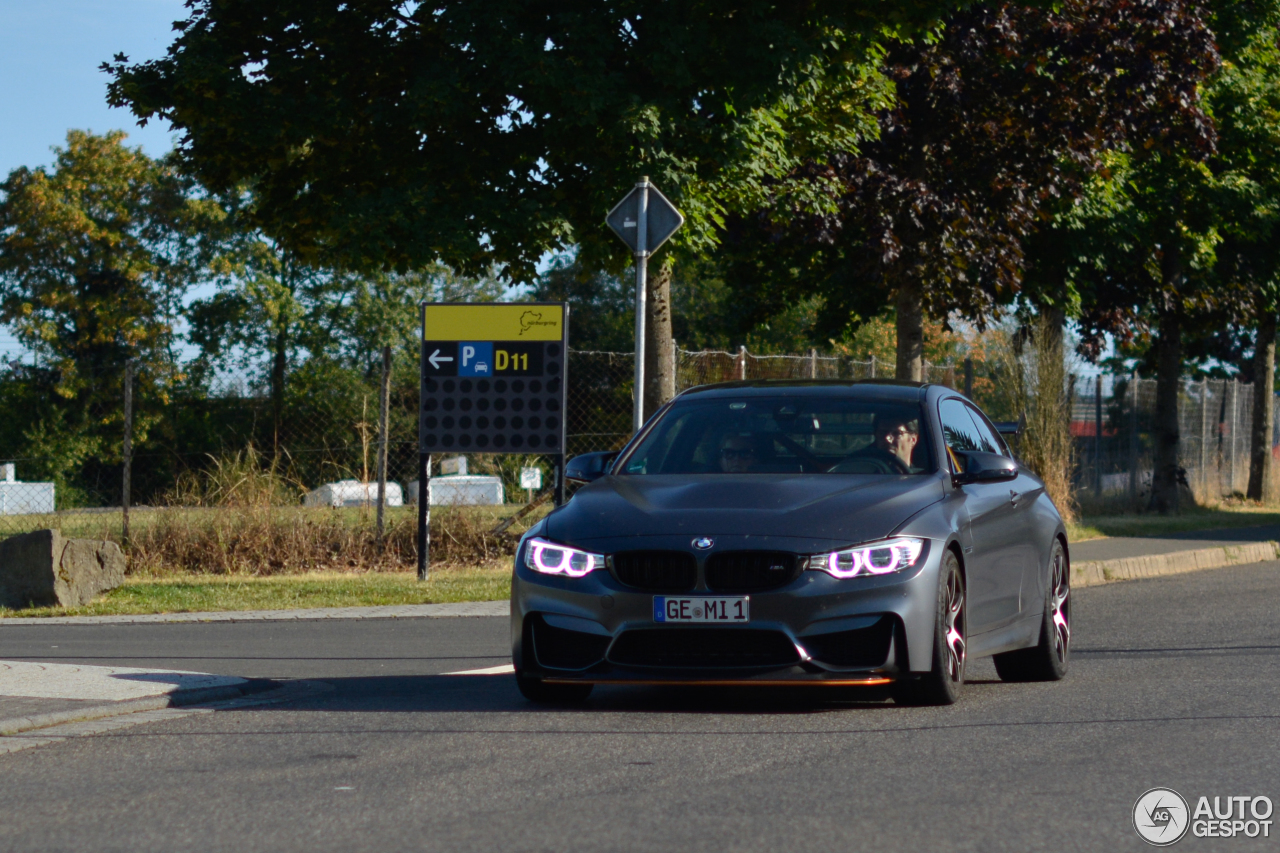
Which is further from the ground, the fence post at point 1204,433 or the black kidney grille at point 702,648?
the fence post at point 1204,433

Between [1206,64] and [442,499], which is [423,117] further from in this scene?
[1206,64]

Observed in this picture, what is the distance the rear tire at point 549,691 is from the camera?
24.5ft

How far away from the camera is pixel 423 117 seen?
16234mm

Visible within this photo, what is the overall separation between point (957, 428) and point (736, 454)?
1.33 m

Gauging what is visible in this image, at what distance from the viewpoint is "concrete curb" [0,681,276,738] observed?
7020 mm

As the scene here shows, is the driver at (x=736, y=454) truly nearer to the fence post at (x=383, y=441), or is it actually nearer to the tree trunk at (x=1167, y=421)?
the fence post at (x=383, y=441)

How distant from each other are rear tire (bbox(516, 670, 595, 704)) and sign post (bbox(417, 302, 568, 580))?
7475 mm

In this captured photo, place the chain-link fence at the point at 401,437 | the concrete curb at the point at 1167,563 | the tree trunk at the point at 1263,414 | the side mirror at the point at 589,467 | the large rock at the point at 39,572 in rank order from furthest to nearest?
1. the tree trunk at the point at 1263,414
2. the chain-link fence at the point at 401,437
3. the concrete curb at the point at 1167,563
4. the large rock at the point at 39,572
5. the side mirror at the point at 589,467

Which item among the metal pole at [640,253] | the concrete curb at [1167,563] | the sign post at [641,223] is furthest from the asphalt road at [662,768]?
the concrete curb at [1167,563]

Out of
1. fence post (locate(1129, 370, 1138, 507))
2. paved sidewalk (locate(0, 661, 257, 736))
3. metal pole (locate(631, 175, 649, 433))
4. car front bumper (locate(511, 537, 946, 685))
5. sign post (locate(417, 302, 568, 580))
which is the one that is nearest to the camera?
car front bumper (locate(511, 537, 946, 685))

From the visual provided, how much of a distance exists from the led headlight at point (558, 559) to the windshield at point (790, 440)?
37.4 inches

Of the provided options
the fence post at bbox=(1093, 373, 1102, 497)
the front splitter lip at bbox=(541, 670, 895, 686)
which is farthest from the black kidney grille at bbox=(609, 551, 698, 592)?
the fence post at bbox=(1093, 373, 1102, 497)

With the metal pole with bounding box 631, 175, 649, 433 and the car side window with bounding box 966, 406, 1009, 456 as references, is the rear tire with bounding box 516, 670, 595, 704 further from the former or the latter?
the metal pole with bounding box 631, 175, 649, 433

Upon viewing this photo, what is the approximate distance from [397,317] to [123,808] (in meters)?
61.0
